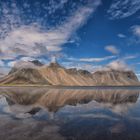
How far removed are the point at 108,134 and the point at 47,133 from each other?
16.6ft

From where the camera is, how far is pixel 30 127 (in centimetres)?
1839

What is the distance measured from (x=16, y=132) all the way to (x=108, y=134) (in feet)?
25.3

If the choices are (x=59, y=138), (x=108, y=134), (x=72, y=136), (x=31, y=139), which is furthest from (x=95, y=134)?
(x=31, y=139)

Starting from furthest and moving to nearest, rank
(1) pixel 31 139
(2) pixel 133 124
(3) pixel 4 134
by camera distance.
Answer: (2) pixel 133 124 < (3) pixel 4 134 < (1) pixel 31 139

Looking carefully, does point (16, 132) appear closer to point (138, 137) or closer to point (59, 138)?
point (59, 138)

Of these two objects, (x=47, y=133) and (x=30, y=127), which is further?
(x=30, y=127)

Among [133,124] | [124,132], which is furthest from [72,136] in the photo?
[133,124]

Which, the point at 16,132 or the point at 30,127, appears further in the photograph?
the point at 30,127

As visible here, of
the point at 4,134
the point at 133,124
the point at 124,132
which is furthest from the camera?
the point at 133,124

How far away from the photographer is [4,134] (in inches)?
624

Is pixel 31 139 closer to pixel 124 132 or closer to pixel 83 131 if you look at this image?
pixel 83 131

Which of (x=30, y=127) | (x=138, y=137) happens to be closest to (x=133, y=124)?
(x=138, y=137)

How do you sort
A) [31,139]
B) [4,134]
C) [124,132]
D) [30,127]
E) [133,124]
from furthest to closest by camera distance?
[133,124], [30,127], [124,132], [4,134], [31,139]

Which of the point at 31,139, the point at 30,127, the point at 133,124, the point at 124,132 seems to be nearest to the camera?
the point at 31,139
